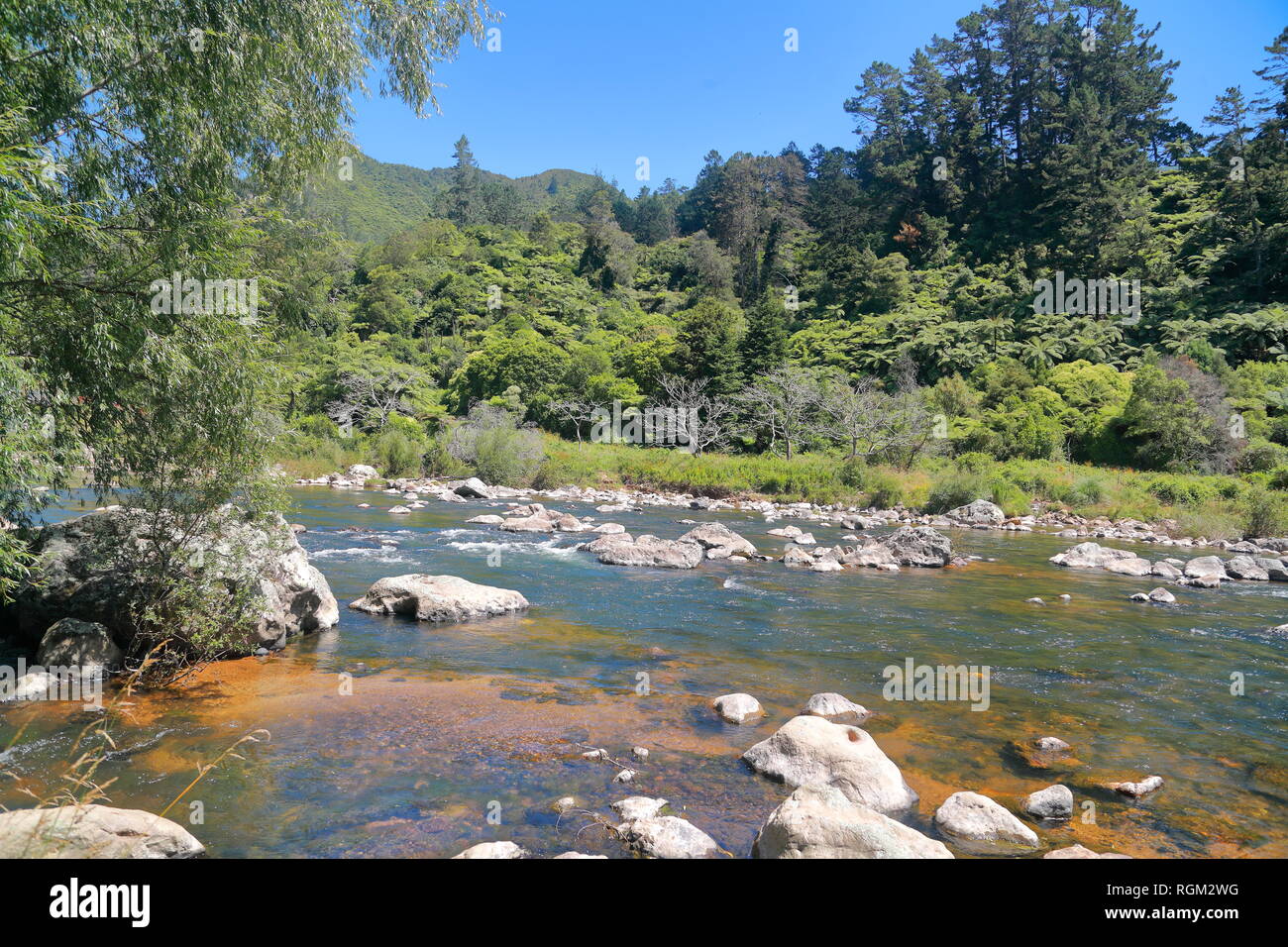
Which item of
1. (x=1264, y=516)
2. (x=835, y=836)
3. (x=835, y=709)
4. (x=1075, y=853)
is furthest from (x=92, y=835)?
(x=1264, y=516)

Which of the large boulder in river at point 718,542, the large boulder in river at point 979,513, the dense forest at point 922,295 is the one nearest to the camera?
the large boulder in river at point 718,542

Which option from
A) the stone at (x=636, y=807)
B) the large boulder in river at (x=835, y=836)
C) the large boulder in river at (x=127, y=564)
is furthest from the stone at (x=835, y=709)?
the large boulder in river at (x=127, y=564)

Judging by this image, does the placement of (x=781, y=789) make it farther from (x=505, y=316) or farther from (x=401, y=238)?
(x=401, y=238)

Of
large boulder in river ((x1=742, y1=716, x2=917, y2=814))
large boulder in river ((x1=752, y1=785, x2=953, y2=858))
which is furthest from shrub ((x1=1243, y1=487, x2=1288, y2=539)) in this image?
large boulder in river ((x1=752, y1=785, x2=953, y2=858))

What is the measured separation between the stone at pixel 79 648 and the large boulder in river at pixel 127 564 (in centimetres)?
27

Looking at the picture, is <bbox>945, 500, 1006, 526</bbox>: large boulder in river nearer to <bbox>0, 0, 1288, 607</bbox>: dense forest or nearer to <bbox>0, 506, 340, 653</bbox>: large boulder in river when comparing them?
<bbox>0, 0, 1288, 607</bbox>: dense forest

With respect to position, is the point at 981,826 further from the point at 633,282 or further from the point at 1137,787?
the point at 633,282

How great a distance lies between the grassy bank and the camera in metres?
27.5

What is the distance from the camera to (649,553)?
61.0 feet

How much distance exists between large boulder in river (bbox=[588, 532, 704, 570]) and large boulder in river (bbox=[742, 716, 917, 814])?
36.8ft

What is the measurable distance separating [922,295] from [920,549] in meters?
49.6

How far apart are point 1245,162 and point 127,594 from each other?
70.9 metres

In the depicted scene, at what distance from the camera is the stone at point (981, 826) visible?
5465 millimetres

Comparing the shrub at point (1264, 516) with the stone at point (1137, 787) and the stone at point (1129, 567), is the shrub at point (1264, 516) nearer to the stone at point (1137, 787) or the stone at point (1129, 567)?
the stone at point (1129, 567)
